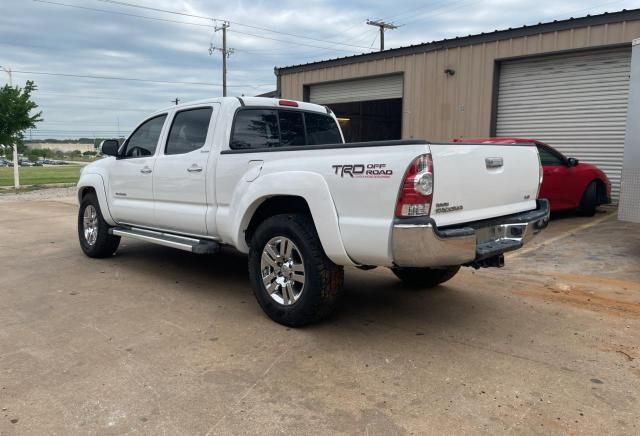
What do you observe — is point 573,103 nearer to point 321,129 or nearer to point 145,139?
point 321,129

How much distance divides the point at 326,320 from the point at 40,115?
22.5 meters

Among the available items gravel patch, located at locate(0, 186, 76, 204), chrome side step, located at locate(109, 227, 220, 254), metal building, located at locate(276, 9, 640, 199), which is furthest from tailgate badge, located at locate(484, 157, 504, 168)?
gravel patch, located at locate(0, 186, 76, 204)

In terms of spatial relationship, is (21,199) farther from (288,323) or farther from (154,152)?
(288,323)

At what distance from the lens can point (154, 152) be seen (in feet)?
19.9

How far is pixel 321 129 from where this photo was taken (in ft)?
19.7

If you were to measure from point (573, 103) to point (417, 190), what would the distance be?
34.3 feet

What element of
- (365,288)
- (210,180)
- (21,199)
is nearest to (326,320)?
(365,288)

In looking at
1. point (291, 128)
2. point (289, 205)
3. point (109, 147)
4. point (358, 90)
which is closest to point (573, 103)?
point (358, 90)

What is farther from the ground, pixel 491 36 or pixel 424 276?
pixel 491 36

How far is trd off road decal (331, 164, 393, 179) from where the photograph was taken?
11.7ft

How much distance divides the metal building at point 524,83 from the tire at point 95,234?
965 cm

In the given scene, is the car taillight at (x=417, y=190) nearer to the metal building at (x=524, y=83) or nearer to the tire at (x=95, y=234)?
the tire at (x=95, y=234)

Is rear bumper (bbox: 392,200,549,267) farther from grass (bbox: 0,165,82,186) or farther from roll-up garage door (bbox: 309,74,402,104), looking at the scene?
grass (bbox: 0,165,82,186)

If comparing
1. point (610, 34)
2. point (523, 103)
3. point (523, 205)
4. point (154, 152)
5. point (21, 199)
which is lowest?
point (21, 199)
